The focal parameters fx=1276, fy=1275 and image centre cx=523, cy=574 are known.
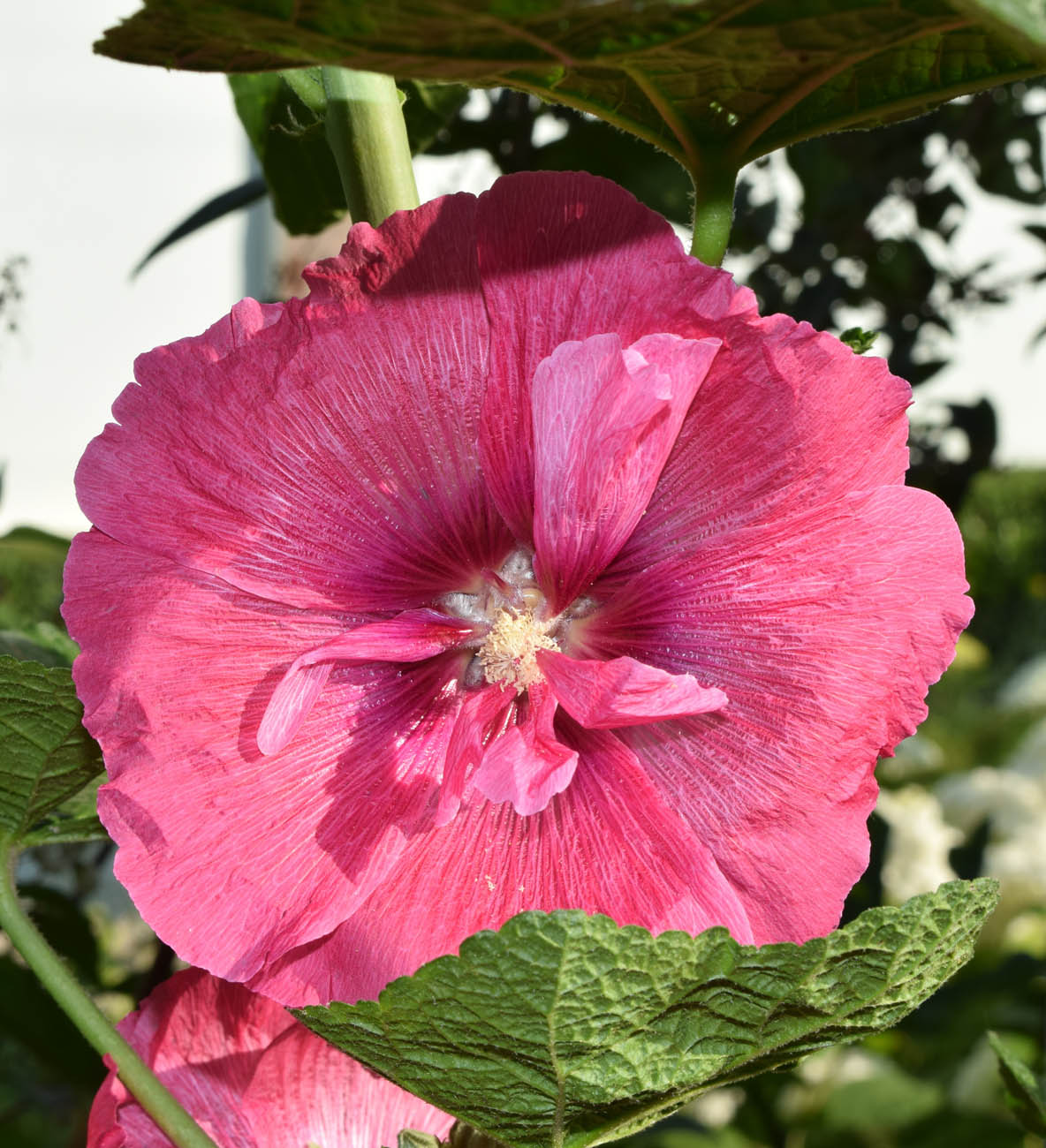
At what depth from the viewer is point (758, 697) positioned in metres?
0.29

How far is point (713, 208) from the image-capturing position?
324 mm

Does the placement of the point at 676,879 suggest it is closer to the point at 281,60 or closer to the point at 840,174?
the point at 281,60

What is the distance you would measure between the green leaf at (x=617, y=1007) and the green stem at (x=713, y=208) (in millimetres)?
166

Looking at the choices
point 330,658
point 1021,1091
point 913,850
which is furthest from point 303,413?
point 913,850

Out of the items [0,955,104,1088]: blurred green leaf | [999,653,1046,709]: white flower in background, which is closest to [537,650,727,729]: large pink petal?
[0,955,104,1088]: blurred green leaf

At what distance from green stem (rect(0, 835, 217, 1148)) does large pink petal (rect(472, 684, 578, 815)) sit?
116 millimetres

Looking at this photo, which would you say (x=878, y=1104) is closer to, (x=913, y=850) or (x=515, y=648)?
(x=913, y=850)

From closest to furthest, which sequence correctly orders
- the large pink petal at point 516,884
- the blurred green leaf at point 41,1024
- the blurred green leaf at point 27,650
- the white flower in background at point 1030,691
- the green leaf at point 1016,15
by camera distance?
1. the green leaf at point 1016,15
2. the large pink petal at point 516,884
3. the blurred green leaf at point 27,650
4. the blurred green leaf at point 41,1024
5. the white flower in background at point 1030,691

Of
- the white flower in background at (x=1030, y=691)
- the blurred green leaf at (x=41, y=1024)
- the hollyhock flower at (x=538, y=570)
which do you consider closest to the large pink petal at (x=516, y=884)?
the hollyhock flower at (x=538, y=570)

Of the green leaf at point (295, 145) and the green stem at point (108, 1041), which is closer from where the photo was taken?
the green stem at point (108, 1041)

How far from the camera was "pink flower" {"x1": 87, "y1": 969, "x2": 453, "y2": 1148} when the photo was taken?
333 mm

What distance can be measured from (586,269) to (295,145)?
0.86 feet

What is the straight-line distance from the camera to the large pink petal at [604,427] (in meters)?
0.26

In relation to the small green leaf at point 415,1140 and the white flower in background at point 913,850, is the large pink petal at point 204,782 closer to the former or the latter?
the small green leaf at point 415,1140
